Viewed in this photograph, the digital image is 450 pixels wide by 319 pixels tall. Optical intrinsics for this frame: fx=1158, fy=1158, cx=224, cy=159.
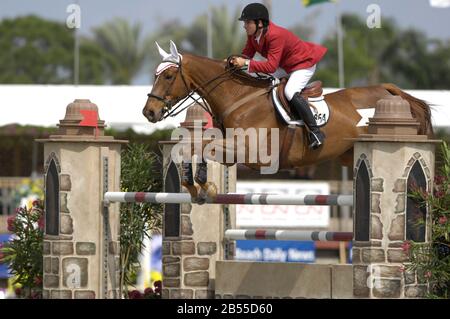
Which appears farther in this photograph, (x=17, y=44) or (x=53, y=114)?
(x=17, y=44)

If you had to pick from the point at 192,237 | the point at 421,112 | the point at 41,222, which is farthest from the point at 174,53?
the point at 41,222

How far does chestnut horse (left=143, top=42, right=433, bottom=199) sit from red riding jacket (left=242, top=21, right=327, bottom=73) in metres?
0.29

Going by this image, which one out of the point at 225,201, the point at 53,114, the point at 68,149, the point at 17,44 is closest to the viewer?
the point at 225,201

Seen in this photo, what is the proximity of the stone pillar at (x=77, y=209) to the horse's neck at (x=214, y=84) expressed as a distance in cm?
102

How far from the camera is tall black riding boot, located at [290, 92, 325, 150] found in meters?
9.12

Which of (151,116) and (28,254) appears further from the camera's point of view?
(28,254)

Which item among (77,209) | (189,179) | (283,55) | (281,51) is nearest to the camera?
(189,179)

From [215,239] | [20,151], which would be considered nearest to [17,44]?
[20,151]

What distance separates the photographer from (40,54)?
58.8 m

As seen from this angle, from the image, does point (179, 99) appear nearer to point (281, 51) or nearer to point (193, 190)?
point (193, 190)

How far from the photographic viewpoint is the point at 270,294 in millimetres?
9125

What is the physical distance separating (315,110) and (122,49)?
4497 cm
